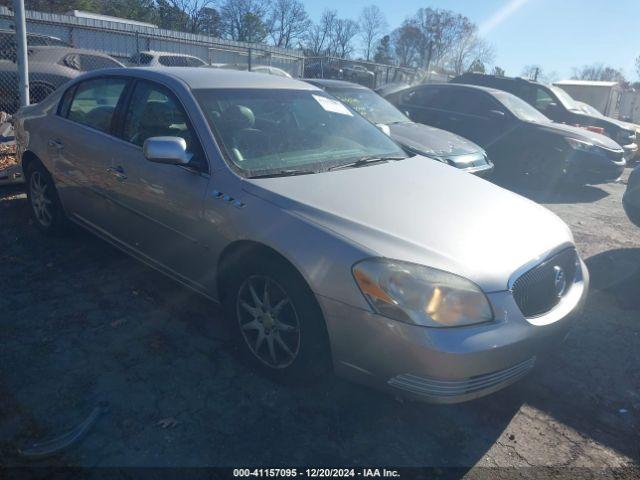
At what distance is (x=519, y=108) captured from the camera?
9.45 metres

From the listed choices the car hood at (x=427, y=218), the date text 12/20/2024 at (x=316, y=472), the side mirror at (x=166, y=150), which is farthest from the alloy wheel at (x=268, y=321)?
the side mirror at (x=166, y=150)

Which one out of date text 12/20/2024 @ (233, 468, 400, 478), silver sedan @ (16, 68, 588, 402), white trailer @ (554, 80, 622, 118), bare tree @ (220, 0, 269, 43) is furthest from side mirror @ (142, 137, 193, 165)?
bare tree @ (220, 0, 269, 43)

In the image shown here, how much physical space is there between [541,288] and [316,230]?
4.02 feet

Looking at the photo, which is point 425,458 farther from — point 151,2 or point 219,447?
point 151,2

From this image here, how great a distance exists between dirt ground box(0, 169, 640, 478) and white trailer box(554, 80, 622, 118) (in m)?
21.2

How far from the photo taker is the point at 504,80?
41.1 feet

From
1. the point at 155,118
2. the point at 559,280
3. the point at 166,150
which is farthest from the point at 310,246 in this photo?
the point at 155,118

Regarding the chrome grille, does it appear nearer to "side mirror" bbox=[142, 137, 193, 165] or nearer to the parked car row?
"side mirror" bbox=[142, 137, 193, 165]

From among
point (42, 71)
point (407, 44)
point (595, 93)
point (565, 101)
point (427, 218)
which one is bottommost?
point (427, 218)

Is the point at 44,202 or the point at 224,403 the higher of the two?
the point at 44,202

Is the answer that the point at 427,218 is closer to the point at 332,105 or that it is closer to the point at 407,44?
the point at 332,105

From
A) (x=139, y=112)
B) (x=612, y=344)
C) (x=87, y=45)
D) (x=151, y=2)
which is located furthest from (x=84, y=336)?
(x=151, y=2)

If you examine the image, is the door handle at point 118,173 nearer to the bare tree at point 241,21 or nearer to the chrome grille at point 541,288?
the chrome grille at point 541,288

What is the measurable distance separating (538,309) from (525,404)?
0.64 m
